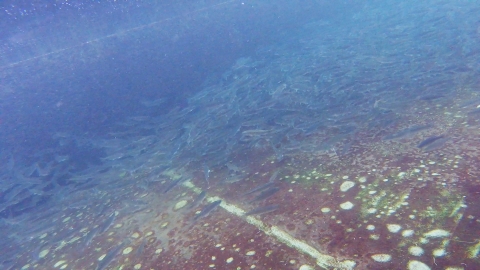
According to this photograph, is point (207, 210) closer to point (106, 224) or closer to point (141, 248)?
point (141, 248)

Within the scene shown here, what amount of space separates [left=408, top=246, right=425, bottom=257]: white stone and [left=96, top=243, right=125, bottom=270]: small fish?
397cm

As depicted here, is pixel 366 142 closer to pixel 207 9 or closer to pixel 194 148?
pixel 194 148

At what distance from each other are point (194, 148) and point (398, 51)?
10.5 metres

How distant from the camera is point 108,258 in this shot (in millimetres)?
4293

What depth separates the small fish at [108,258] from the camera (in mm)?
4195

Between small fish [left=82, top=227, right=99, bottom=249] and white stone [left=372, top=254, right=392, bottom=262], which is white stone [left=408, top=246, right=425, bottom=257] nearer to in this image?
white stone [left=372, top=254, right=392, bottom=262]

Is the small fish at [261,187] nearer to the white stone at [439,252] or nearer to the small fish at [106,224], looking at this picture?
the white stone at [439,252]

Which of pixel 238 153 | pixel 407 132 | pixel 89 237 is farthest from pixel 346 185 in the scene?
pixel 89 237

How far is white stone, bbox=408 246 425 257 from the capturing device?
2.79 meters

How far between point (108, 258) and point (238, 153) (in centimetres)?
343

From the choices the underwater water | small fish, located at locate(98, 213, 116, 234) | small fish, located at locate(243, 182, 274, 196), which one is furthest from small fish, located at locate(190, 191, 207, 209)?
small fish, located at locate(98, 213, 116, 234)

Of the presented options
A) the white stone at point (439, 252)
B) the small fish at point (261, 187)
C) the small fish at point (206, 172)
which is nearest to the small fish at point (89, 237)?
the small fish at point (206, 172)

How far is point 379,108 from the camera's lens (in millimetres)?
6949

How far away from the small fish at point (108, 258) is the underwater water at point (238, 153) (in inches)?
0.9
